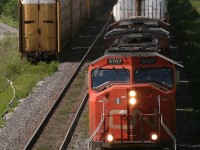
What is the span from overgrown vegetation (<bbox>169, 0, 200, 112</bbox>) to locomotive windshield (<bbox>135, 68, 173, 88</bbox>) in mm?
5050

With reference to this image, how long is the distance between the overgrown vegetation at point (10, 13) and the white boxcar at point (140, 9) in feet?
75.7

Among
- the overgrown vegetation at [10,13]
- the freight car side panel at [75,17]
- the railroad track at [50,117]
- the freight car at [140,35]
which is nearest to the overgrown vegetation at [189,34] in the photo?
the freight car at [140,35]

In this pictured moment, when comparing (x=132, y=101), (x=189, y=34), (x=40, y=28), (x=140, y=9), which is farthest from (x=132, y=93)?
(x=189, y=34)

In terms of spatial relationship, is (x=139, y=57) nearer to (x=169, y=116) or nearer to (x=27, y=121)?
(x=169, y=116)

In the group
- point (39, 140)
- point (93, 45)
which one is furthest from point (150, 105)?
point (93, 45)

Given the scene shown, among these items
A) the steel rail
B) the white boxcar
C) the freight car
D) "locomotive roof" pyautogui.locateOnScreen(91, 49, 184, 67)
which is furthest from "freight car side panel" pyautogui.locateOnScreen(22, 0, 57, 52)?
"locomotive roof" pyautogui.locateOnScreen(91, 49, 184, 67)

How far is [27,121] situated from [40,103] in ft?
6.97

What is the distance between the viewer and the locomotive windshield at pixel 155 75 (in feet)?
40.7

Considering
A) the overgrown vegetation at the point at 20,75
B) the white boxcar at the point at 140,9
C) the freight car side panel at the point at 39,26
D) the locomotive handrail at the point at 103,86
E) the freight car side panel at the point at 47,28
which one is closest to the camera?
the locomotive handrail at the point at 103,86

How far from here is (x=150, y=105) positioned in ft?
40.3

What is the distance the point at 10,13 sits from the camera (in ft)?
162

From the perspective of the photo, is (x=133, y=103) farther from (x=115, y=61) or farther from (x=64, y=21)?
(x=64, y=21)

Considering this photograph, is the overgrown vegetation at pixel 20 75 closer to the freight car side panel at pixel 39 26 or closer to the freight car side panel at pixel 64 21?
the freight car side panel at pixel 39 26

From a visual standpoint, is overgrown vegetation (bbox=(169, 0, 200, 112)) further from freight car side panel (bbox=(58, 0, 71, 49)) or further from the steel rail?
freight car side panel (bbox=(58, 0, 71, 49))
